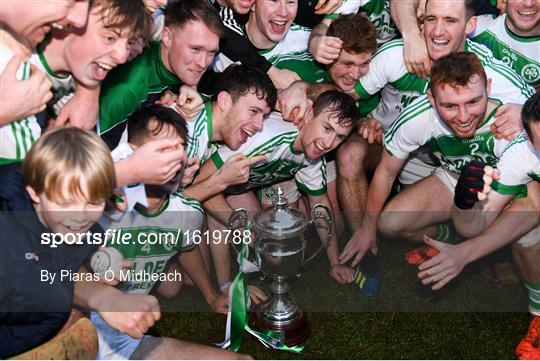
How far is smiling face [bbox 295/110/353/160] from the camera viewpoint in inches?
200

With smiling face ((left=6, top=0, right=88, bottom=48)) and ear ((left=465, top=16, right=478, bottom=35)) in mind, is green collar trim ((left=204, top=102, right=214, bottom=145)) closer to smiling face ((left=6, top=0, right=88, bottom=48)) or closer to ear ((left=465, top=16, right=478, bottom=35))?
smiling face ((left=6, top=0, right=88, bottom=48))

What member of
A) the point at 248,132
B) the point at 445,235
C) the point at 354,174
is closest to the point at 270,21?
the point at 248,132

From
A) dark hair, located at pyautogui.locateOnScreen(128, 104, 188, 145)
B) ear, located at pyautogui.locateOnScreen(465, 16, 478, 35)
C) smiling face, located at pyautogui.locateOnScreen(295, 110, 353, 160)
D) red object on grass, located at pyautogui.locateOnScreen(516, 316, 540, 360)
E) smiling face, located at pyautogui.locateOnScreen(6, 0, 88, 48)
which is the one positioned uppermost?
smiling face, located at pyautogui.locateOnScreen(6, 0, 88, 48)

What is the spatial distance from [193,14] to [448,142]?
1.76 m

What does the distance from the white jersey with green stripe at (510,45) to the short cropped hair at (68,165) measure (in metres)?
2.88

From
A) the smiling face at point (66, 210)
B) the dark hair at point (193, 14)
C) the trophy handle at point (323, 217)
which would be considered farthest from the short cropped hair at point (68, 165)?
the trophy handle at point (323, 217)

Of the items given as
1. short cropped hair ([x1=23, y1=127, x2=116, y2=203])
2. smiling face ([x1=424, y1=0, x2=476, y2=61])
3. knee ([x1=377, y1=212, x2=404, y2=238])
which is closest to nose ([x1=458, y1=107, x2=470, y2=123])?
smiling face ([x1=424, y1=0, x2=476, y2=61])

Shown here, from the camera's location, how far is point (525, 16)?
5.29 m

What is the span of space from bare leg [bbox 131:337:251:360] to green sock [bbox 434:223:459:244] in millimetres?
1923

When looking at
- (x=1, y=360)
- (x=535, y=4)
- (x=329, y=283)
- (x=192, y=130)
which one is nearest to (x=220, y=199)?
(x=192, y=130)

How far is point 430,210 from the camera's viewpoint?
5.48m

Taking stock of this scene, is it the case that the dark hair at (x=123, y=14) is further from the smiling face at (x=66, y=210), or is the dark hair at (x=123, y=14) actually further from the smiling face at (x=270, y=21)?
the smiling face at (x=270, y=21)

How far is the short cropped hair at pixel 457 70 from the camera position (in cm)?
481

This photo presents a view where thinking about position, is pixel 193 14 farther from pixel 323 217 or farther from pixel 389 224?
pixel 389 224
